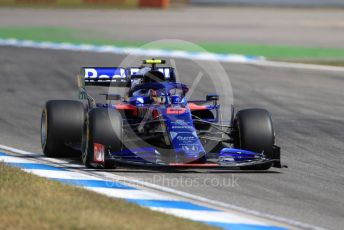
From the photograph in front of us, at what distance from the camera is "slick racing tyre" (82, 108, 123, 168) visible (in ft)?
36.0

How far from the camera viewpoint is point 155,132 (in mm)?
11383

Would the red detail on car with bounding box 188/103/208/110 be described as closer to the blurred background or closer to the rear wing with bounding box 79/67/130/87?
the rear wing with bounding box 79/67/130/87

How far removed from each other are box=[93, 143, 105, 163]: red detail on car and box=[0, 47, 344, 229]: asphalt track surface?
10.4 inches

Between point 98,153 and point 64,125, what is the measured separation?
1.05m

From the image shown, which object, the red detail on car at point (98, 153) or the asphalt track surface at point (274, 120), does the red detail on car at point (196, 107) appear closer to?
the asphalt track surface at point (274, 120)

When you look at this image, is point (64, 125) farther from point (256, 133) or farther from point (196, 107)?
point (256, 133)

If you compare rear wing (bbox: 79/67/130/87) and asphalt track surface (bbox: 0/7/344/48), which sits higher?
asphalt track surface (bbox: 0/7/344/48)

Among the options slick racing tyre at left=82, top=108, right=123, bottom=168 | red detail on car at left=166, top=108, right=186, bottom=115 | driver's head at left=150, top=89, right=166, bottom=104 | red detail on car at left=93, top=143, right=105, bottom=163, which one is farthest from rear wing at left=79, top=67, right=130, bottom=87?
red detail on car at left=93, top=143, right=105, bottom=163

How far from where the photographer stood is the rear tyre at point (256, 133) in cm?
1145

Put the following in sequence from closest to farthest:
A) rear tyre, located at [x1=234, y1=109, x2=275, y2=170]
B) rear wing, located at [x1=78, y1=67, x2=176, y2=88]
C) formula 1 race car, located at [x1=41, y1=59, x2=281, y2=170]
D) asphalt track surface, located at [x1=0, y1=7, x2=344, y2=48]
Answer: formula 1 race car, located at [x1=41, y1=59, x2=281, y2=170] < rear tyre, located at [x1=234, y1=109, x2=275, y2=170] < rear wing, located at [x1=78, y1=67, x2=176, y2=88] < asphalt track surface, located at [x1=0, y1=7, x2=344, y2=48]

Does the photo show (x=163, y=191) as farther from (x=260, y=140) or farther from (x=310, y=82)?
(x=310, y=82)

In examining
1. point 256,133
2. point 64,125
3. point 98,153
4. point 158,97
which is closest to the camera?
point 98,153

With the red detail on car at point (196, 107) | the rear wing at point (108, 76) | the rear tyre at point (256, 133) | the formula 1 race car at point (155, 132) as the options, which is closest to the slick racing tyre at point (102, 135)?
the formula 1 race car at point (155, 132)

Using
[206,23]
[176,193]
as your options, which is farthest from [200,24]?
[176,193]
